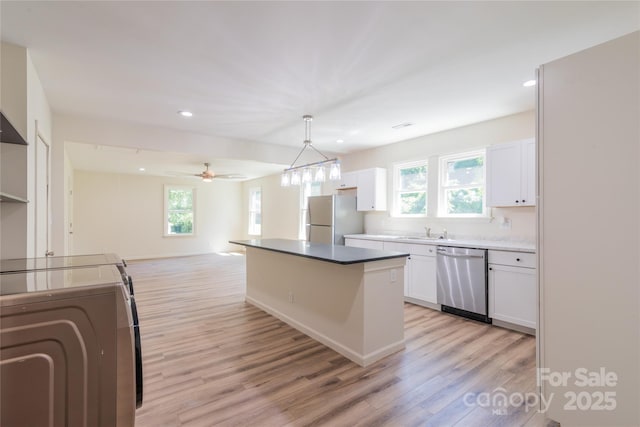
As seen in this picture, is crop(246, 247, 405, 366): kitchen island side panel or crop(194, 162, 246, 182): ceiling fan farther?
crop(194, 162, 246, 182): ceiling fan

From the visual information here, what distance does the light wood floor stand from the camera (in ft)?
6.29

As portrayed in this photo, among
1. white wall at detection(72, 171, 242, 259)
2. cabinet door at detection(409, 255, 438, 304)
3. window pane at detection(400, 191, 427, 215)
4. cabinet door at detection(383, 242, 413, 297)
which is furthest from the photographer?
white wall at detection(72, 171, 242, 259)

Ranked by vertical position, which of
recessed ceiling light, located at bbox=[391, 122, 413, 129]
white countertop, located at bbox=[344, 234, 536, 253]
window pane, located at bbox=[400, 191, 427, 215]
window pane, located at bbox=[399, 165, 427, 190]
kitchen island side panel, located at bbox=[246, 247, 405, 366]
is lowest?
kitchen island side panel, located at bbox=[246, 247, 405, 366]

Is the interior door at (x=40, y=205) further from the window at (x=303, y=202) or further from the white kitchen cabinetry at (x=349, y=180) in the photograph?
the window at (x=303, y=202)

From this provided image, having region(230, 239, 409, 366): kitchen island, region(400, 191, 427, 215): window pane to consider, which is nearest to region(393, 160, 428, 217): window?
region(400, 191, 427, 215): window pane

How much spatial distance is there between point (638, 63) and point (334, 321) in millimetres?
2732

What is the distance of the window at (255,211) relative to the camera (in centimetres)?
955

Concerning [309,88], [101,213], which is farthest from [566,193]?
[101,213]

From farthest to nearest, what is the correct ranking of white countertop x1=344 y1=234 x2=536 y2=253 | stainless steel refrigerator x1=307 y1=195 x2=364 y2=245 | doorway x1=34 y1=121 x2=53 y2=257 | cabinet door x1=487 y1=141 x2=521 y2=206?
stainless steel refrigerator x1=307 y1=195 x2=364 y2=245
cabinet door x1=487 y1=141 x2=521 y2=206
white countertop x1=344 y1=234 x2=536 y2=253
doorway x1=34 y1=121 x2=53 y2=257

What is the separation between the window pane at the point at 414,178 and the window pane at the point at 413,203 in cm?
12

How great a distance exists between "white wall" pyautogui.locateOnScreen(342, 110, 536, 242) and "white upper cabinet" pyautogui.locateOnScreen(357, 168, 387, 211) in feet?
0.34

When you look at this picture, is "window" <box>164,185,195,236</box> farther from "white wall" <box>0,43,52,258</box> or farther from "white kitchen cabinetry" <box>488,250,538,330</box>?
"white kitchen cabinetry" <box>488,250,538,330</box>

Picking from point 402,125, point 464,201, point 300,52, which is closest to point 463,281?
point 464,201

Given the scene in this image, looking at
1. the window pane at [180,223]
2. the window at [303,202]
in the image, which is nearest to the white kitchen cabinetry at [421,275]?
the window at [303,202]
